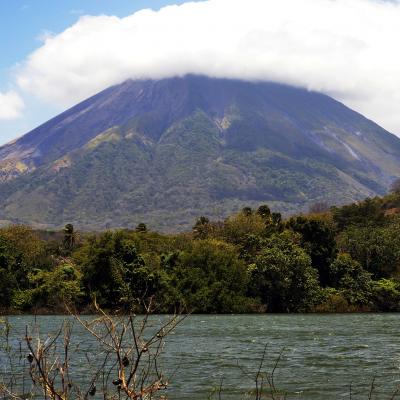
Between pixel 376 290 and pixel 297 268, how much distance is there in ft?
29.5

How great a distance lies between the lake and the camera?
21.5 metres

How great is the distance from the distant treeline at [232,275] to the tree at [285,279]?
0.10 m

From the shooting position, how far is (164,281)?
74.4 meters

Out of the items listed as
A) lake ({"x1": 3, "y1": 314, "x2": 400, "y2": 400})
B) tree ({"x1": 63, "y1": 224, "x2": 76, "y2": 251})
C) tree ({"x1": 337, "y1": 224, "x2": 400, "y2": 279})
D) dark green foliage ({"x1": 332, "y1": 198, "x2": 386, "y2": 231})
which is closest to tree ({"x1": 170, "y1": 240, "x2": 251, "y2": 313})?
tree ({"x1": 337, "y1": 224, "x2": 400, "y2": 279})

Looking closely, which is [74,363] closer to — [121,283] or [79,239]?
[121,283]

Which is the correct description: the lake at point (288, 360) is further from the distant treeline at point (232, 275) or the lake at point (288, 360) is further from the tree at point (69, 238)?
the tree at point (69, 238)

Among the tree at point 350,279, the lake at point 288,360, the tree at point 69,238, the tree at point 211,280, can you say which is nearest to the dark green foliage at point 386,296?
the tree at point 350,279

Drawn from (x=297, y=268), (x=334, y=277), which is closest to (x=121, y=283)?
(x=297, y=268)

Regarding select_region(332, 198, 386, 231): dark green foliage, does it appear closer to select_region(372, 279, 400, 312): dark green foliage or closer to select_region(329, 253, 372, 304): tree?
Result: select_region(329, 253, 372, 304): tree

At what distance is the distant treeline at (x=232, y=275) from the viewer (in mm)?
72812

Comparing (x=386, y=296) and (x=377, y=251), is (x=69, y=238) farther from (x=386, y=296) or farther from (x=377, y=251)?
(x=386, y=296)

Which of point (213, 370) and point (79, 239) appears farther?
point (79, 239)

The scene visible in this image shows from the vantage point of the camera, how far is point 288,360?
2834 centimetres

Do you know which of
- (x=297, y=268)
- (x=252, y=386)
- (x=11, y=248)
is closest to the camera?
(x=252, y=386)
